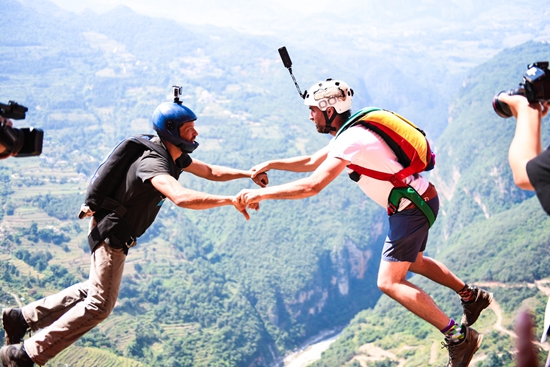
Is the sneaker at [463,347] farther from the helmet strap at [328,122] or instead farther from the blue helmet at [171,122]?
the blue helmet at [171,122]

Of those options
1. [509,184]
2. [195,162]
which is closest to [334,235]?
[509,184]

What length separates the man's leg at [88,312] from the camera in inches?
271

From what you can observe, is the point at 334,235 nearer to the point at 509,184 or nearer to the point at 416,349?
the point at 509,184

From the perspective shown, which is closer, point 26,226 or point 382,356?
point 382,356

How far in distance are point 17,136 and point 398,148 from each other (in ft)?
13.0

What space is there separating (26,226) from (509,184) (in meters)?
132

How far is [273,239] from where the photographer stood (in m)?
191

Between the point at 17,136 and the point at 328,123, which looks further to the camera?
the point at 328,123

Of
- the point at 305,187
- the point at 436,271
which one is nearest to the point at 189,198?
the point at 305,187

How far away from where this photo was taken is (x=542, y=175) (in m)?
4.09

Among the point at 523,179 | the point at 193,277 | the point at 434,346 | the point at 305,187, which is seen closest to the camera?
the point at 523,179

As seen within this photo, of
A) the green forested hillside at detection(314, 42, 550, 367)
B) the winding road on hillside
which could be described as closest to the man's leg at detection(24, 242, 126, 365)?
the green forested hillside at detection(314, 42, 550, 367)

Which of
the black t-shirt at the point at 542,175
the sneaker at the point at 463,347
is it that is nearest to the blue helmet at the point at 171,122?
the sneaker at the point at 463,347

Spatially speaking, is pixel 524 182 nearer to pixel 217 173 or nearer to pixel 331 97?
pixel 331 97
